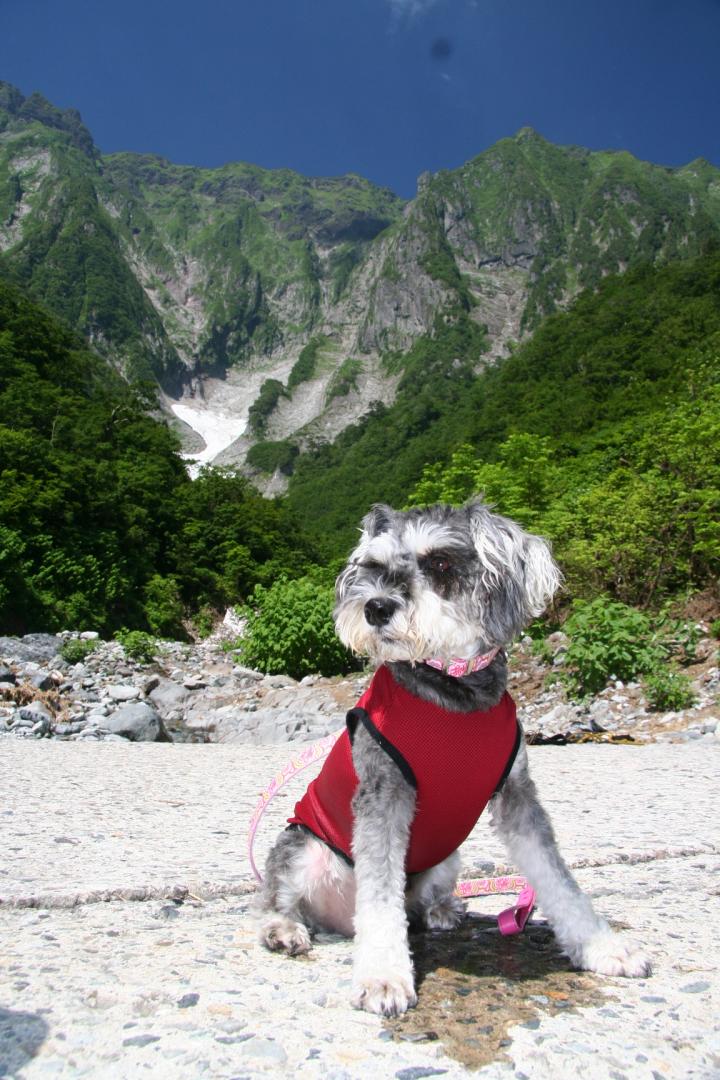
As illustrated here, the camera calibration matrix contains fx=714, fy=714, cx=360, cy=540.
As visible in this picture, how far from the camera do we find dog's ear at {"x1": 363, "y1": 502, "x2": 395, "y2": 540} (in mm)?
3059

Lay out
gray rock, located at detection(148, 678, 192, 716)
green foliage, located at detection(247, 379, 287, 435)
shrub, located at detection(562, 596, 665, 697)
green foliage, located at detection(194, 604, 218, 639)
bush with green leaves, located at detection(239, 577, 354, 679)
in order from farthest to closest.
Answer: green foliage, located at detection(247, 379, 287, 435) < green foliage, located at detection(194, 604, 218, 639) < bush with green leaves, located at detection(239, 577, 354, 679) < gray rock, located at detection(148, 678, 192, 716) < shrub, located at detection(562, 596, 665, 697)

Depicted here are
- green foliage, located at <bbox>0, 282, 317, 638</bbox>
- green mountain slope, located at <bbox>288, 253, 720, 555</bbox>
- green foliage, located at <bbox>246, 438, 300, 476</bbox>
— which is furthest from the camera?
green foliage, located at <bbox>246, 438, 300, 476</bbox>

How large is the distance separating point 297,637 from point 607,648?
8873mm

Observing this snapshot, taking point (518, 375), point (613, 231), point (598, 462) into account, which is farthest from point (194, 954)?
point (613, 231)

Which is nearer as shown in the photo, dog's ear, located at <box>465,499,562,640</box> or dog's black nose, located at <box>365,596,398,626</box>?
dog's black nose, located at <box>365,596,398,626</box>

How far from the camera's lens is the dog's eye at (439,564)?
2840 mm

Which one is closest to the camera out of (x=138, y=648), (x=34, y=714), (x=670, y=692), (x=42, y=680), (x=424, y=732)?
(x=424, y=732)

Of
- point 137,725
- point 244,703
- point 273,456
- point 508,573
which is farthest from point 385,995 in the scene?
point 273,456

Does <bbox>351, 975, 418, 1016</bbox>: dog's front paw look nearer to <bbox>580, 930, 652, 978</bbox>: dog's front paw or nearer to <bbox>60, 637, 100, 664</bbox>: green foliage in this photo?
<bbox>580, 930, 652, 978</bbox>: dog's front paw

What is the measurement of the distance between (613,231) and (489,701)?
692ft

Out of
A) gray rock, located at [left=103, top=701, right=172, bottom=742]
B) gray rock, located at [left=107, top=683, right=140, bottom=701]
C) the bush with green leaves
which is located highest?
the bush with green leaves

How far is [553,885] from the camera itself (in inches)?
108

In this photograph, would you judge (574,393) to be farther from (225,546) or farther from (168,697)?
(168,697)

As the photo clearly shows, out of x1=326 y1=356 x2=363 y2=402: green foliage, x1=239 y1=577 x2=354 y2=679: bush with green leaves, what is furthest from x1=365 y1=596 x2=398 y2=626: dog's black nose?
x1=326 y1=356 x2=363 y2=402: green foliage
